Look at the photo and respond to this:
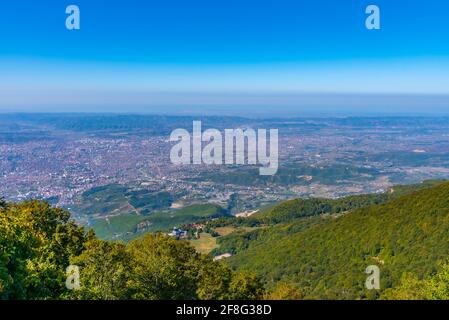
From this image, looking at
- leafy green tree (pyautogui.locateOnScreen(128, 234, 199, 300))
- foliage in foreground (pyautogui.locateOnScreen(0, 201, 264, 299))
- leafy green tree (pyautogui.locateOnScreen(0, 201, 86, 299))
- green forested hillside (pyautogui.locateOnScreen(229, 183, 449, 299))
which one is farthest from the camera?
green forested hillside (pyautogui.locateOnScreen(229, 183, 449, 299))

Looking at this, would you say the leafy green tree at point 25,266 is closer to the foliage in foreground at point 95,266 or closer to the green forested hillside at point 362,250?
the foliage in foreground at point 95,266

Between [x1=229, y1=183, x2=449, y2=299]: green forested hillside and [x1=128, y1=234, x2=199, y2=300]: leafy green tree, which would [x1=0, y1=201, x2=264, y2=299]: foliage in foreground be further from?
[x1=229, y1=183, x2=449, y2=299]: green forested hillside

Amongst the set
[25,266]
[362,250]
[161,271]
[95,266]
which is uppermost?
[25,266]

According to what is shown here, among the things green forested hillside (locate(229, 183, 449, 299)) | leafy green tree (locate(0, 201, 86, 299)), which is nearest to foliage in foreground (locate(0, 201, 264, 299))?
leafy green tree (locate(0, 201, 86, 299))

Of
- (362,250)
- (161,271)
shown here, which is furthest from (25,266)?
(362,250)

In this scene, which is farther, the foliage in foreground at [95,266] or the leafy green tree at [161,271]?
the leafy green tree at [161,271]

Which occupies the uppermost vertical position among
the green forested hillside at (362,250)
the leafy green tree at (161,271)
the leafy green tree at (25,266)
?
the leafy green tree at (25,266)

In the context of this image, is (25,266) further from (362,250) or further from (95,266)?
(362,250)

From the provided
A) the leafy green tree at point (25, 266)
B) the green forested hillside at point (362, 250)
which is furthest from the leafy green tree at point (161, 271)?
the green forested hillside at point (362, 250)

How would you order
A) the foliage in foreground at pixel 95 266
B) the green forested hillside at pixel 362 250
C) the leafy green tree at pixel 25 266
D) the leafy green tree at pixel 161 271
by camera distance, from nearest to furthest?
the leafy green tree at pixel 25 266, the foliage in foreground at pixel 95 266, the leafy green tree at pixel 161 271, the green forested hillside at pixel 362 250

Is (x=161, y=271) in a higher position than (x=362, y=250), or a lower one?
higher
